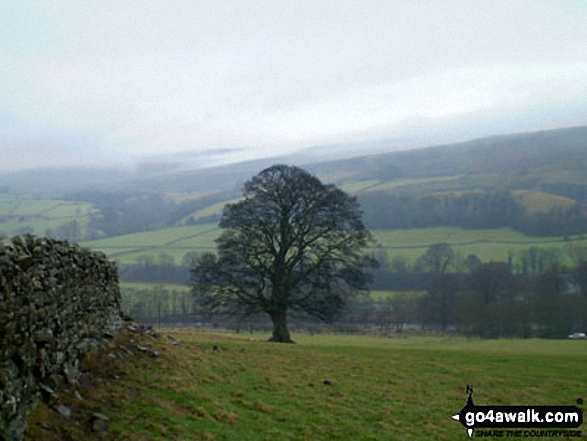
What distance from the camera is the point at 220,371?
17.6m

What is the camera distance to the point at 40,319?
9.87 m

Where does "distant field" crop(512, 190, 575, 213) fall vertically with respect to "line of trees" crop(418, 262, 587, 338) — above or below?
above

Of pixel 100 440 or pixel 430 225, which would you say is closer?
pixel 100 440

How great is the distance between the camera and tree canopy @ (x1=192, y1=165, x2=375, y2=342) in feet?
113

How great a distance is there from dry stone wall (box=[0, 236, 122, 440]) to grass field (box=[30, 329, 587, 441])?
64 cm

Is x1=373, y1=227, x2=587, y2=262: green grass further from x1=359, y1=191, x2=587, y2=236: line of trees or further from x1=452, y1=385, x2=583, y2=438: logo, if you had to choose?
x1=452, y1=385, x2=583, y2=438: logo

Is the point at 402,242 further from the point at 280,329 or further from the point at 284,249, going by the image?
the point at 280,329

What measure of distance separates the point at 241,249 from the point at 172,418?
23.2 metres

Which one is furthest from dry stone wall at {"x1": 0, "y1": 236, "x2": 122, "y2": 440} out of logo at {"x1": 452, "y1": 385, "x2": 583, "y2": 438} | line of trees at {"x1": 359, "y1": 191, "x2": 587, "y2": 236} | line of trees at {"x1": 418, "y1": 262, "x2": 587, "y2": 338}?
line of trees at {"x1": 359, "y1": 191, "x2": 587, "y2": 236}

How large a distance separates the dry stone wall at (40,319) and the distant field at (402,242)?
106m

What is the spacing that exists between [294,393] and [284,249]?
1935 centimetres

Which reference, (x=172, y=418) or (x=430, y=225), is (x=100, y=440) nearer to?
(x=172, y=418)

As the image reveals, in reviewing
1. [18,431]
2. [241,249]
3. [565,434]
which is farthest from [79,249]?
[241,249]

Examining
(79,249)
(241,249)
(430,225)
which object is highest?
(79,249)
